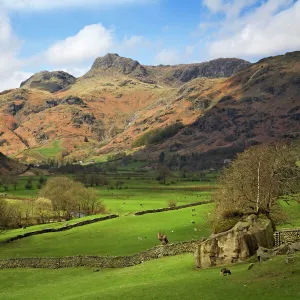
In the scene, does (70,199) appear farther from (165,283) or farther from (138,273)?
(165,283)

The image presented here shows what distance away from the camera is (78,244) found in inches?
2805

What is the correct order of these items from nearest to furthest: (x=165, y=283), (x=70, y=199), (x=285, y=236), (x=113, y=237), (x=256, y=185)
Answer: (x=165, y=283) < (x=285, y=236) < (x=256, y=185) < (x=113, y=237) < (x=70, y=199)

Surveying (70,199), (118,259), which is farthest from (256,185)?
(70,199)

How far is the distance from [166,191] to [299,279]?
488ft

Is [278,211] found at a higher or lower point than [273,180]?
lower

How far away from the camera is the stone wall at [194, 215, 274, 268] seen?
3662 centimetres

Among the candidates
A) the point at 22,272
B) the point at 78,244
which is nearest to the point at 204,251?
the point at 22,272

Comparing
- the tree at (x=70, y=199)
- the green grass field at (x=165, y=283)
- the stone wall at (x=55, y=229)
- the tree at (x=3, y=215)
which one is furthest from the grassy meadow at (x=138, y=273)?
the tree at (x=70, y=199)

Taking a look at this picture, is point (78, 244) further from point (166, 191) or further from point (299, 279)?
point (166, 191)

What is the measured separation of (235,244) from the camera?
36781 millimetres

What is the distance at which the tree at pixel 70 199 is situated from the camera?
117875 mm

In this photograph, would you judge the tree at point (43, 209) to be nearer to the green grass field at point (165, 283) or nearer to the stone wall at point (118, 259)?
the stone wall at point (118, 259)

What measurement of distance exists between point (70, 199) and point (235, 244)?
286 ft

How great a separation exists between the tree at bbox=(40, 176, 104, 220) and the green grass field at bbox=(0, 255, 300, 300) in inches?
2590
